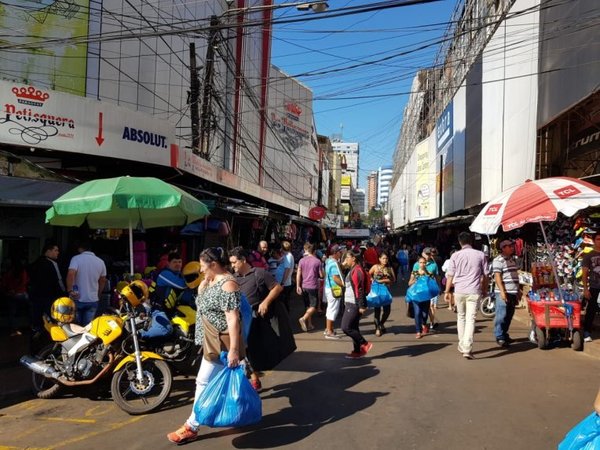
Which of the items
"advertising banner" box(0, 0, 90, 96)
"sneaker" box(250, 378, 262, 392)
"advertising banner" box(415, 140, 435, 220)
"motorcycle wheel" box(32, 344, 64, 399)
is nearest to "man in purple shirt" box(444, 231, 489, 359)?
"sneaker" box(250, 378, 262, 392)

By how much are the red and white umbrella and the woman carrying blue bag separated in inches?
61.9

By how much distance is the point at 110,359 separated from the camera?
18.1 ft

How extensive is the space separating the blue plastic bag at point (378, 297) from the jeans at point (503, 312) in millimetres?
1961

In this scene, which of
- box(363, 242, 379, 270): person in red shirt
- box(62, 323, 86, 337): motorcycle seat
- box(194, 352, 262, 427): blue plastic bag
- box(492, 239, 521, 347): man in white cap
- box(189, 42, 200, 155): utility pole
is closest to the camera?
box(194, 352, 262, 427): blue plastic bag

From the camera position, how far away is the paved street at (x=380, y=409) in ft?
14.6

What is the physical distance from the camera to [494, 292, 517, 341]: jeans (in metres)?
7.98

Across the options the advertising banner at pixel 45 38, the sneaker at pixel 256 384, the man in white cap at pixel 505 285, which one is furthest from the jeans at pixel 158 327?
the advertising banner at pixel 45 38

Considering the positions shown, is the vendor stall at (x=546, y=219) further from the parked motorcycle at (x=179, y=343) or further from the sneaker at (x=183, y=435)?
the sneaker at (x=183, y=435)

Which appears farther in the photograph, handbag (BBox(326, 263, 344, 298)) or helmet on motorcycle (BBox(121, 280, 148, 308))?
handbag (BBox(326, 263, 344, 298))

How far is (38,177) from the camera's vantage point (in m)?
9.01

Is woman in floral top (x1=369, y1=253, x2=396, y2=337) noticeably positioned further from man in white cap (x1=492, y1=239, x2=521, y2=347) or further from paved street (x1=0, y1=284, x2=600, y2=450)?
man in white cap (x1=492, y1=239, x2=521, y2=347)

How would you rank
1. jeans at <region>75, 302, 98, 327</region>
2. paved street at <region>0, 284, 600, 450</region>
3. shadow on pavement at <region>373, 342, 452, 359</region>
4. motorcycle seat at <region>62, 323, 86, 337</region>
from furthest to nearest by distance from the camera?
shadow on pavement at <region>373, 342, 452, 359</region>
jeans at <region>75, 302, 98, 327</region>
motorcycle seat at <region>62, 323, 86, 337</region>
paved street at <region>0, 284, 600, 450</region>

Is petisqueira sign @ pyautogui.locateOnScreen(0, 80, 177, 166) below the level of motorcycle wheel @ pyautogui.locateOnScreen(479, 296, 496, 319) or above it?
above

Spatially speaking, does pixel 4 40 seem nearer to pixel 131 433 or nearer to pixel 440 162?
pixel 131 433
